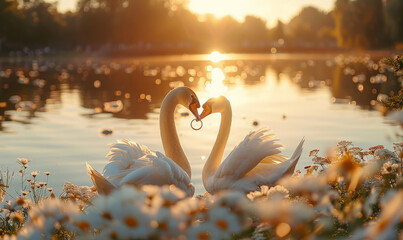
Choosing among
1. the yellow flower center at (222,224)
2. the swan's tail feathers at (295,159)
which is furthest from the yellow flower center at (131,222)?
the swan's tail feathers at (295,159)

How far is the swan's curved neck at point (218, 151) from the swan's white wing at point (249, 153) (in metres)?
0.82

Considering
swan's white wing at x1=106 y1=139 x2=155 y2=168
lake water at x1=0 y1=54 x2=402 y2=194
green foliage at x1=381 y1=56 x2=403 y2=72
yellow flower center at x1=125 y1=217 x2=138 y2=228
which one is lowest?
lake water at x1=0 y1=54 x2=402 y2=194

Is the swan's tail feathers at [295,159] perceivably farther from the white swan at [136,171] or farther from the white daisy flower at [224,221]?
the white daisy flower at [224,221]

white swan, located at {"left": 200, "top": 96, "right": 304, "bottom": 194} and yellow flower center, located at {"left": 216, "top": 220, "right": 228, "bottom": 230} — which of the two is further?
white swan, located at {"left": 200, "top": 96, "right": 304, "bottom": 194}

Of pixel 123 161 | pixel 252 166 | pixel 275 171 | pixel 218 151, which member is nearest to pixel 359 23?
pixel 218 151

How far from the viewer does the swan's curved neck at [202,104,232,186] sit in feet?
A: 23.0

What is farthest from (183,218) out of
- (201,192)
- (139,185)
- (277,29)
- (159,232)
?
(277,29)

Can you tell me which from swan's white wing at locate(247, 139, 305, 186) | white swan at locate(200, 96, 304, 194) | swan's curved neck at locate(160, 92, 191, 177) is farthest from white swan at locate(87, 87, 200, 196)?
swan's white wing at locate(247, 139, 305, 186)

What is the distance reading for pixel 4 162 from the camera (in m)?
9.40

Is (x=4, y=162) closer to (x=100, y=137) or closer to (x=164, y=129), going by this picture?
(x=100, y=137)

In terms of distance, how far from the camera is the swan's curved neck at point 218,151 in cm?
700

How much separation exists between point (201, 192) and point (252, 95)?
47.0 ft

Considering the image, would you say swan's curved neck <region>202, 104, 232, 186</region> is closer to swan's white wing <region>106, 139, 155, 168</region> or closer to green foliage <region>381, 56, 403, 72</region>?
swan's white wing <region>106, 139, 155, 168</region>

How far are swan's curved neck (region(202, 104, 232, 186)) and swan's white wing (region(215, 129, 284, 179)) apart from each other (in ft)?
2.69
